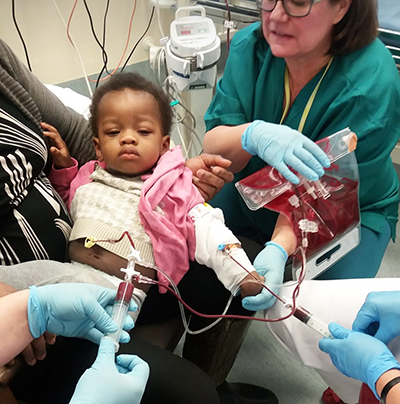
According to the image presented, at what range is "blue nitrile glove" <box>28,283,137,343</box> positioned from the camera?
0.71m

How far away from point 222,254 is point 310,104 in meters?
0.59

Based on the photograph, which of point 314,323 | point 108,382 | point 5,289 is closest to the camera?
point 108,382

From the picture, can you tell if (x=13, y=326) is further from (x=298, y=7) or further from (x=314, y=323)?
(x=298, y=7)

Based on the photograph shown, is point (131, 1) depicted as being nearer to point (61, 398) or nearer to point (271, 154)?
point (271, 154)

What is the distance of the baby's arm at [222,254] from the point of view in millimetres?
975

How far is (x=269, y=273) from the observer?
3.34ft

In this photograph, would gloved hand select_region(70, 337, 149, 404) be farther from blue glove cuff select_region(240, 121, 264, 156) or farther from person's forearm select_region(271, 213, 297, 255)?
blue glove cuff select_region(240, 121, 264, 156)

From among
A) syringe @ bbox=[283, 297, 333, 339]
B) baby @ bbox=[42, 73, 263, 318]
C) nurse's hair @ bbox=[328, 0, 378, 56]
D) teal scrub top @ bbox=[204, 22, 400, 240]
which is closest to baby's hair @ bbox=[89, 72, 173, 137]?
baby @ bbox=[42, 73, 263, 318]

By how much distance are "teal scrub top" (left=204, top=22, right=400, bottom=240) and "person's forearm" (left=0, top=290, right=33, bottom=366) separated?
0.92 m

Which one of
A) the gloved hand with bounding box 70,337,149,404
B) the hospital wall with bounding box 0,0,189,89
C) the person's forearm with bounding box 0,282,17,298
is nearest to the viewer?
the gloved hand with bounding box 70,337,149,404

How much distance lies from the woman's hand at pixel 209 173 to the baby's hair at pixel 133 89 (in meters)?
0.15

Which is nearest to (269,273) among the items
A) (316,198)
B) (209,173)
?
(316,198)

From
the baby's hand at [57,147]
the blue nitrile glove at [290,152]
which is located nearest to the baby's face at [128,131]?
the baby's hand at [57,147]

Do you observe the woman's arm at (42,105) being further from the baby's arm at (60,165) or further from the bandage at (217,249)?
the bandage at (217,249)
